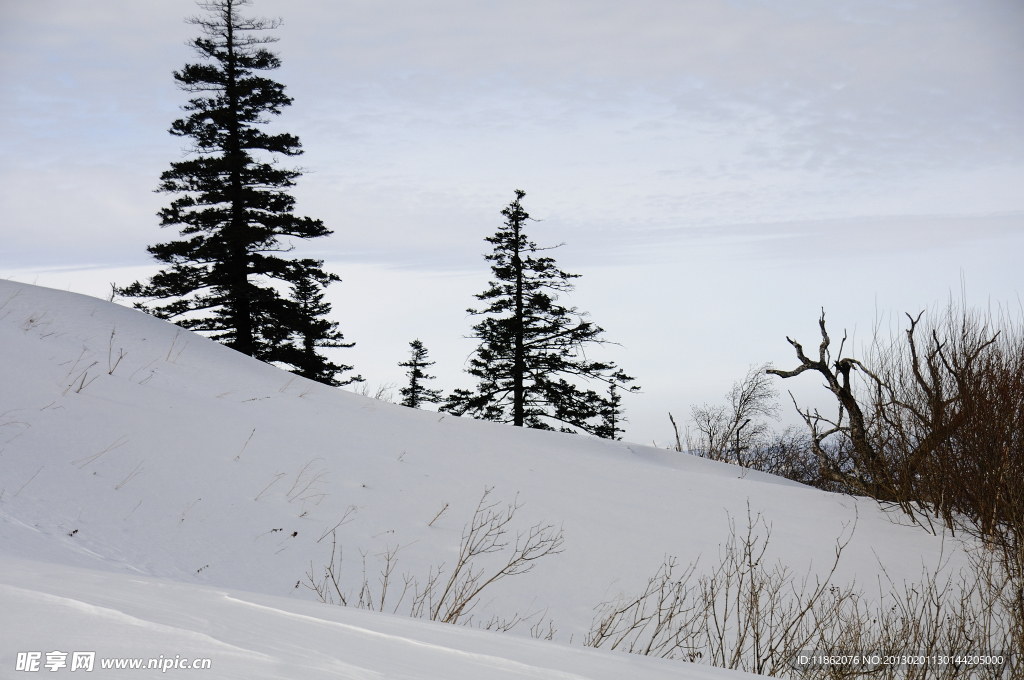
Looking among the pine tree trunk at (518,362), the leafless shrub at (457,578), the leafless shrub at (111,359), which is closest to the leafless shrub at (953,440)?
the leafless shrub at (457,578)

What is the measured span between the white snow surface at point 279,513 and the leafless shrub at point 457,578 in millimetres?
105

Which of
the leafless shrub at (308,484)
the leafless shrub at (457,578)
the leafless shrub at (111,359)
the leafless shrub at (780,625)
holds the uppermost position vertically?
the leafless shrub at (111,359)

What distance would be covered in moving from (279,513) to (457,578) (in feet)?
4.84

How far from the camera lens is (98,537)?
13.7ft

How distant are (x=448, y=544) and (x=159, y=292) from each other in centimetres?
1763

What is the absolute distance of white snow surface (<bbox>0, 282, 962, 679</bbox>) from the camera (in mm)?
1595

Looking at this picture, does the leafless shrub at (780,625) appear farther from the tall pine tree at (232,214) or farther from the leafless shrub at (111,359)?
the tall pine tree at (232,214)

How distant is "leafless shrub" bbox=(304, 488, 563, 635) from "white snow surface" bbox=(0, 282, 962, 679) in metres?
0.10

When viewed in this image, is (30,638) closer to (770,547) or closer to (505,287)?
(770,547)

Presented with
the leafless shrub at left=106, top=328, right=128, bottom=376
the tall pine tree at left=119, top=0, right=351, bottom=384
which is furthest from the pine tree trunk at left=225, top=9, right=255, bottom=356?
the leafless shrub at left=106, top=328, right=128, bottom=376

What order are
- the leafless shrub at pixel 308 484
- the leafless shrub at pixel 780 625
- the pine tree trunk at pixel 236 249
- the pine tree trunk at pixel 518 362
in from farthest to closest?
the pine tree trunk at pixel 518 362 → the pine tree trunk at pixel 236 249 → the leafless shrub at pixel 308 484 → the leafless shrub at pixel 780 625

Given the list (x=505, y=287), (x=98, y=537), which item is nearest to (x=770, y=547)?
(x=98, y=537)

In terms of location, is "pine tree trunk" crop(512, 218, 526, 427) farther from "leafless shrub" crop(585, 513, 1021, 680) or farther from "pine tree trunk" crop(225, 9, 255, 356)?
"leafless shrub" crop(585, 513, 1021, 680)

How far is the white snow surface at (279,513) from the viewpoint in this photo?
159 cm
